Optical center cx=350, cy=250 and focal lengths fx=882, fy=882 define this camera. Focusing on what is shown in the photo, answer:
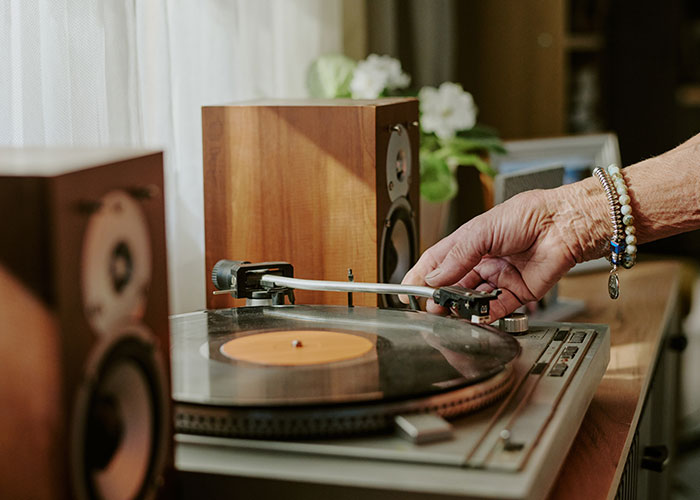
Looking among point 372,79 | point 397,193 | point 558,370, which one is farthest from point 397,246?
point 372,79

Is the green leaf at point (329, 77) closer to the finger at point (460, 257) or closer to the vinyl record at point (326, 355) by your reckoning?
the finger at point (460, 257)

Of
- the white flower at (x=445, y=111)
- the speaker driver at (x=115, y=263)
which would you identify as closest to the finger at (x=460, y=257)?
the speaker driver at (x=115, y=263)

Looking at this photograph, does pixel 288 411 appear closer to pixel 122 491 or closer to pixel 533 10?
pixel 122 491

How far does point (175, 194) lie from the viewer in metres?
1.28

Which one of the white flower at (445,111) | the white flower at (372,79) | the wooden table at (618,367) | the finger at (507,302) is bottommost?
the wooden table at (618,367)

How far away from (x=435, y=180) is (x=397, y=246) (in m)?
0.39

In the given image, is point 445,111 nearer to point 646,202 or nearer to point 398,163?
point 398,163

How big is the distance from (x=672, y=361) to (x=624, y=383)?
0.91 metres

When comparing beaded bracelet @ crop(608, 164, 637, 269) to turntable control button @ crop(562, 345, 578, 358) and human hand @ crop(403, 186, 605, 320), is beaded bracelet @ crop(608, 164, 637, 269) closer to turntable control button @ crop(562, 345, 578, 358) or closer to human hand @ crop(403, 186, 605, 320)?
human hand @ crop(403, 186, 605, 320)

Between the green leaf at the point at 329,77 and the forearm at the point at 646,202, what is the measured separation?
2.24ft

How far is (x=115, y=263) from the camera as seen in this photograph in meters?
0.54

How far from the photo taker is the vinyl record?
0.65m

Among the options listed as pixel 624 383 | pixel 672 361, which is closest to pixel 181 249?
pixel 624 383

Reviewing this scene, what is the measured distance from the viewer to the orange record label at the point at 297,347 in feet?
2.40
